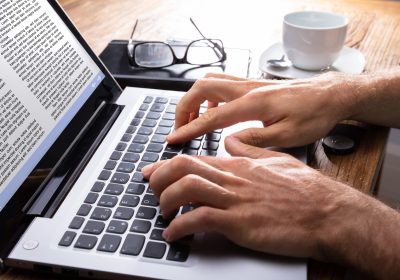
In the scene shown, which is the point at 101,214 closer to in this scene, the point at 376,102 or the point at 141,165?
the point at 141,165

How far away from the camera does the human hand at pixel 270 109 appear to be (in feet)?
2.20

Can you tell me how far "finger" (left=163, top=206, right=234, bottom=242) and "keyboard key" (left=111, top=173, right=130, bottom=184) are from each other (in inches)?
5.1

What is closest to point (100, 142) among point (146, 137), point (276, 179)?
point (146, 137)

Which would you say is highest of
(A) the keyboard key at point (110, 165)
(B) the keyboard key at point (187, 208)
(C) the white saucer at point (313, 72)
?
(A) the keyboard key at point (110, 165)

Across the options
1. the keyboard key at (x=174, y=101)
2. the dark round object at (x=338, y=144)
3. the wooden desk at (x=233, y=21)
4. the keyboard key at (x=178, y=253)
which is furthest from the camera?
the wooden desk at (x=233, y=21)

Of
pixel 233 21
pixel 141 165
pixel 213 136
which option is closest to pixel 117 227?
pixel 141 165

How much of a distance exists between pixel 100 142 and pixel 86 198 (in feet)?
0.45

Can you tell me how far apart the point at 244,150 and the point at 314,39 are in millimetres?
323

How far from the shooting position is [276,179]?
57cm

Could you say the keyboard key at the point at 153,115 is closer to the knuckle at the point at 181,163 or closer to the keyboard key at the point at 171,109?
the keyboard key at the point at 171,109

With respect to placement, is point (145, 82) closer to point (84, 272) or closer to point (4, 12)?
point (4, 12)

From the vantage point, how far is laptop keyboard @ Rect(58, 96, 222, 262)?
51 centimetres

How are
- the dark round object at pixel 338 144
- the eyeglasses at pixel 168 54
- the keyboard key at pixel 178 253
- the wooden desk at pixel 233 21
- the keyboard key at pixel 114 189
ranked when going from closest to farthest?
the keyboard key at pixel 178 253, the keyboard key at pixel 114 189, the dark round object at pixel 338 144, the eyeglasses at pixel 168 54, the wooden desk at pixel 233 21

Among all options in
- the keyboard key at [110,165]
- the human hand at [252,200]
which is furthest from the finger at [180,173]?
the keyboard key at [110,165]
